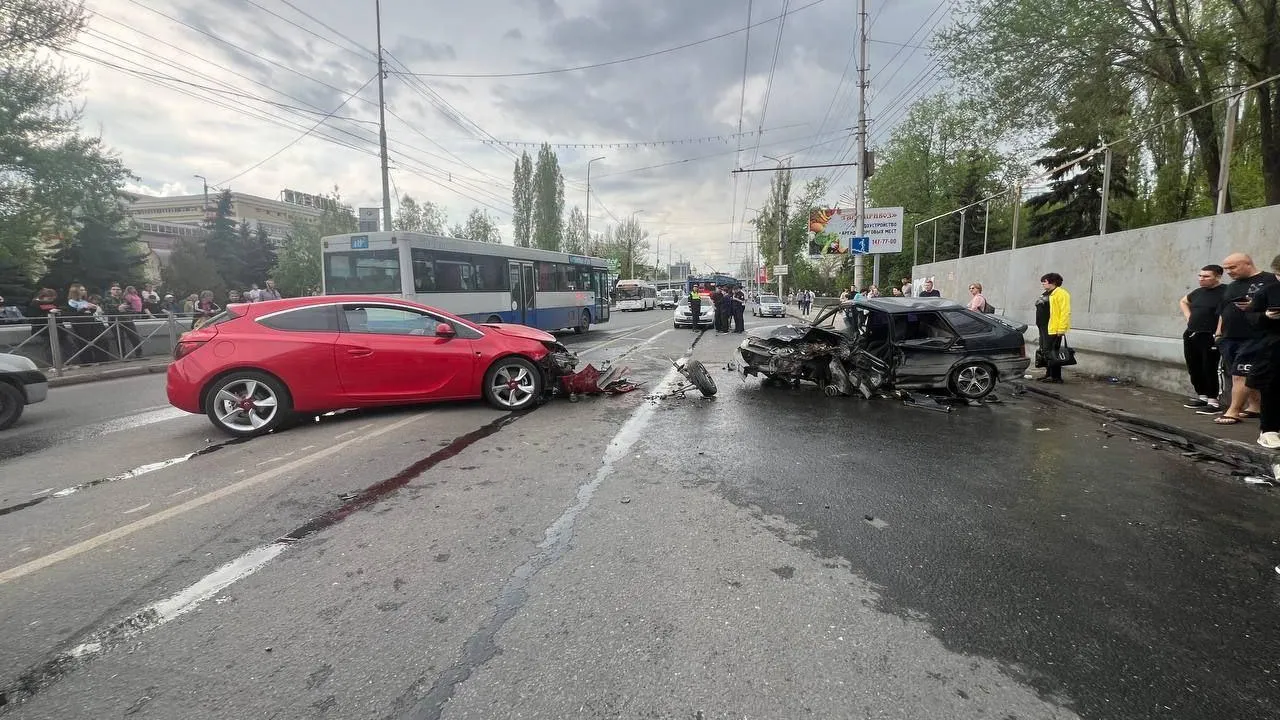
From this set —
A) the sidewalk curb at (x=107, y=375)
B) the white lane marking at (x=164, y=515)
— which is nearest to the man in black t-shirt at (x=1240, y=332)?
the white lane marking at (x=164, y=515)

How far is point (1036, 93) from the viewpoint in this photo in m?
13.6

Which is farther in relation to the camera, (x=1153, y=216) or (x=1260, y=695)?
(x=1153, y=216)

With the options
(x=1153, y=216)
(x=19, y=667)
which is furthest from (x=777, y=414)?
(x=1153, y=216)

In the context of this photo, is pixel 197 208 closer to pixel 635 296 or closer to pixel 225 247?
pixel 225 247

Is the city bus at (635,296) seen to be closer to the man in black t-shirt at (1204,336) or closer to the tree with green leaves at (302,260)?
the tree with green leaves at (302,260)

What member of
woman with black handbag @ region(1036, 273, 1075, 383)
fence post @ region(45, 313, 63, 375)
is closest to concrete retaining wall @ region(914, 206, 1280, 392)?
woman with black handbag @ region(1036, 273, 1075, 383)

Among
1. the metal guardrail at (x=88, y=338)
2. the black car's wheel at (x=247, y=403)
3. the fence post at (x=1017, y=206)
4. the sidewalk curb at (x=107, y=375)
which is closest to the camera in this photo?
the black car's wheel at (x=247, y=403)

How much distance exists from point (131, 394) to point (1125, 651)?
12524 mm

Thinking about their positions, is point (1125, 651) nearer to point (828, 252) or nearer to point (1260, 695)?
point (1260, 695)

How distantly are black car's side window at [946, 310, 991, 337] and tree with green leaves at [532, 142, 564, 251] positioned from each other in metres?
49.7

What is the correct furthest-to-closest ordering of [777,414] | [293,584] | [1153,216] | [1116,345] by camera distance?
[1153,216]
[1116,345]
[777,414]
[293,584]

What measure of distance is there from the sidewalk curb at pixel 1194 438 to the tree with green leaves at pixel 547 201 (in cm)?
5115

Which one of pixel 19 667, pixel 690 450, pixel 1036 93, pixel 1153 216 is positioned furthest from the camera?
pixel 1153 216

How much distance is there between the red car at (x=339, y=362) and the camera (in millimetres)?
6020
